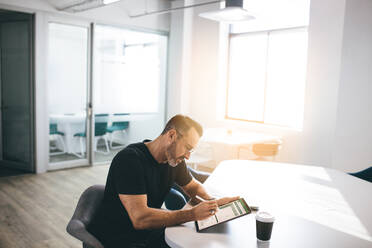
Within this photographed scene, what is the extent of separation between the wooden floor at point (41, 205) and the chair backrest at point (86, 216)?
5.27 ft

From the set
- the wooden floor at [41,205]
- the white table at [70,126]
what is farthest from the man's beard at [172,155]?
the white table at [70,126]

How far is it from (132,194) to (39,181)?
160 inches

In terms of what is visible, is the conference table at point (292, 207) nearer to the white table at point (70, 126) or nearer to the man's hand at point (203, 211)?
the man's hand at point (203, 211)

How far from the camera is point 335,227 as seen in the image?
1.75 m

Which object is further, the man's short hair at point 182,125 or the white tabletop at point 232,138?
the white tabletop at point 232,138

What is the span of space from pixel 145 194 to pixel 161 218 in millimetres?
143

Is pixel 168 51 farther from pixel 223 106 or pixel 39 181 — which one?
pixel 39 181

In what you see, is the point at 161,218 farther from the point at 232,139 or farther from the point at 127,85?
the point at 127,85

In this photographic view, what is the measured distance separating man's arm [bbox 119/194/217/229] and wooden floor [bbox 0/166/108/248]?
1.88 metres

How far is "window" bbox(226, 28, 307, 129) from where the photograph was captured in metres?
5.96

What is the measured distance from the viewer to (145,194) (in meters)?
1.71

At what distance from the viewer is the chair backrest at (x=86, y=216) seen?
1598 millimetres

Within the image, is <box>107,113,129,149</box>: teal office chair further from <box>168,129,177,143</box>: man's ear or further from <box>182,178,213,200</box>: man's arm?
<box>168,129,177,143</box>: man's ear

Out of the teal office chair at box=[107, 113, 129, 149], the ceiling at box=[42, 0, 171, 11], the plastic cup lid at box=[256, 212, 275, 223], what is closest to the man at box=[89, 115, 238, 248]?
the plastic cup lid at box=[256, 212, 275, 223]
